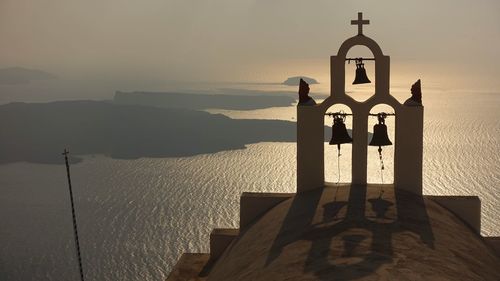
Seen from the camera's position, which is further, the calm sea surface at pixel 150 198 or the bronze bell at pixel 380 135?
the calm sea surface at pixel 150 198

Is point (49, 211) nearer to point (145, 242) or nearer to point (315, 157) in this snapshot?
point (145, 242)

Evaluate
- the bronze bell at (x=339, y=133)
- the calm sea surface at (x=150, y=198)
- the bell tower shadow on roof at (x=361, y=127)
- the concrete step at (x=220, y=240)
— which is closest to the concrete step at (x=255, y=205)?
the concrete step at (x=220, y=240)

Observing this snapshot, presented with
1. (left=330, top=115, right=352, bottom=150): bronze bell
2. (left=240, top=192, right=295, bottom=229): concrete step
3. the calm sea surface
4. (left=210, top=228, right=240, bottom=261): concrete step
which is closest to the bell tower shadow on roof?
(left=330, top=115, right=352, bottom=150): bronze bell

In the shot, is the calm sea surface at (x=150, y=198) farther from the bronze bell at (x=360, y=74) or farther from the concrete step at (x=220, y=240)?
the bronze bell at (x=360, y=74)

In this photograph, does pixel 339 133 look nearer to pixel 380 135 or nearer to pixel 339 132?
pixel 339 132

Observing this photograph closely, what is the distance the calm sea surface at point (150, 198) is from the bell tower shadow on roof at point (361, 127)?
66.1 meters

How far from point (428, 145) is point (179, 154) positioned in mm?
93324

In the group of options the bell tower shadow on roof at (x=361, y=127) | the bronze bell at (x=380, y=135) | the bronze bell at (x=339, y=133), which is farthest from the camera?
the bronze bell at (x=380, y=135)

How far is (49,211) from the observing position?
12050 centimetres

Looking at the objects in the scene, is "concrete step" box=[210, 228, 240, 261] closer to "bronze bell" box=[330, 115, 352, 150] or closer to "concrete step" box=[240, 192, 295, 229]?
"concrete step" box=[240, 192, 295, 229]

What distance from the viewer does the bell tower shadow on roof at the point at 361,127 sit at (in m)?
19.3

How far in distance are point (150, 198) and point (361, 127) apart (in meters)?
108

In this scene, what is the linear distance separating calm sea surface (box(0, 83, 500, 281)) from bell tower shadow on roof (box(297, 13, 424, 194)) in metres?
66.1

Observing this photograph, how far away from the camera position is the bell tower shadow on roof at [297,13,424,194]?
1934cm
